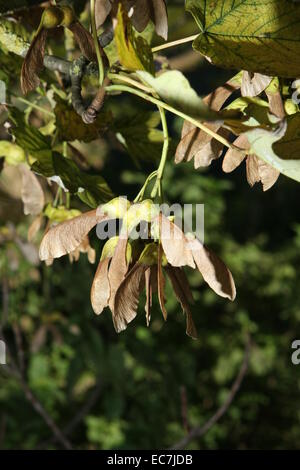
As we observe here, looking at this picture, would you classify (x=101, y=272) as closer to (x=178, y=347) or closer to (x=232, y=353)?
(x=178, y=347)

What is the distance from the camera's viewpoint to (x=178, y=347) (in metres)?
2.04

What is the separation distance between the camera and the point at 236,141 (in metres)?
0.43

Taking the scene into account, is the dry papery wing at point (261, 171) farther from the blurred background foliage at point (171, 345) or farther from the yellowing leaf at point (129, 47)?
the blurred background foliage at point (171, 345)

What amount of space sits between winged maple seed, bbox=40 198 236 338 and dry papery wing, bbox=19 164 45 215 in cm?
16

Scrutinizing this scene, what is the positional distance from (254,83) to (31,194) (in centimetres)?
26

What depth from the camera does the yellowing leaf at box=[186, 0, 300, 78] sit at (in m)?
0.41

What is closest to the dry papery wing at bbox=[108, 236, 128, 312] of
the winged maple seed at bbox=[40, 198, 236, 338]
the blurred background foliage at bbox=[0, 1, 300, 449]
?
the winged maple seed at bbox=[40, 198, 236, 338]

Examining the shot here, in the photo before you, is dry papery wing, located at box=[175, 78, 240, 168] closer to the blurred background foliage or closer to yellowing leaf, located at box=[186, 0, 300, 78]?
yellowing leaf, located at box=[186, 0, 300, 78]

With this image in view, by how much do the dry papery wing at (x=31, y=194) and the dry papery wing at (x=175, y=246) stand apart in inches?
9.2

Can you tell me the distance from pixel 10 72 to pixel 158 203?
26 cm

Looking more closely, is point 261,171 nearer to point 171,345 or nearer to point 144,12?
point 144,12

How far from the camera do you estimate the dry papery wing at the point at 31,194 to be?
1.95ft

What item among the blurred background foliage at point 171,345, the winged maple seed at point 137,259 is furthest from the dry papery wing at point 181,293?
the blurred background foliage at point 171,345

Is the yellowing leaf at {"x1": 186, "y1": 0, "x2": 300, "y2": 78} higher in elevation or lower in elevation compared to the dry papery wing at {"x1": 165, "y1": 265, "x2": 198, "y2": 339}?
higher
